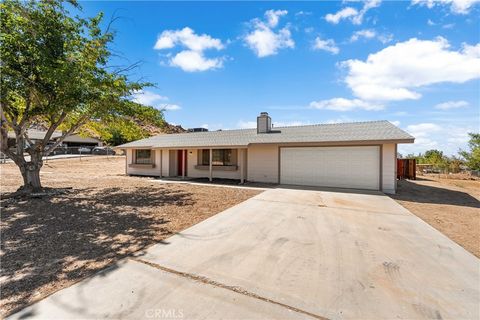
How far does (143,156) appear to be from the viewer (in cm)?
1728

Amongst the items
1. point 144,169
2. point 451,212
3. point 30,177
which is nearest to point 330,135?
point 451,212

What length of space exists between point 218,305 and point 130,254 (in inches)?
82.4

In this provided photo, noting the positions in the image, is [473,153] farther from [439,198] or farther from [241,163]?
[241,163]

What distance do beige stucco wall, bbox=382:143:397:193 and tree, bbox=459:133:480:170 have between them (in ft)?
49.1

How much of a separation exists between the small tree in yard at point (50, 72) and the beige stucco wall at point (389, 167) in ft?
36.9

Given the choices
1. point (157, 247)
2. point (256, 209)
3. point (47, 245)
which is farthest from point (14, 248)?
point (256, 209)

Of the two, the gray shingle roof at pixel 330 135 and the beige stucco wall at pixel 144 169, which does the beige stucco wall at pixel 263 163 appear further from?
the beige stucco wall at pixel 144 169

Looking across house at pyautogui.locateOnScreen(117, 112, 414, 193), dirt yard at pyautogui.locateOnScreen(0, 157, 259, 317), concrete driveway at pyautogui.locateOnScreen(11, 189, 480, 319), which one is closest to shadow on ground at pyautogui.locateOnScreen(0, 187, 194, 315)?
dirt yard at pyautogui.locateOnScreen(0, 157, 259, 317)

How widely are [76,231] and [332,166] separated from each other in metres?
10.7

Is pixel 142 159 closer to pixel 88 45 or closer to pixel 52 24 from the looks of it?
pixel 88 45

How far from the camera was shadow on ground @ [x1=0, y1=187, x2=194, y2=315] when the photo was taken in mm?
3203

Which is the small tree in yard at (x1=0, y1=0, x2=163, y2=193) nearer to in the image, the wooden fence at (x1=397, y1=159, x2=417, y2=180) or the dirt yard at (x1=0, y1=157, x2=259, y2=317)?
the dirt yard at (x1=0, y1=157, x2=259, y2=317)

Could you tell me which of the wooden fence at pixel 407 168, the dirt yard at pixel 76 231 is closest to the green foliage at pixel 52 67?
the dirt yard at pixel 76 231

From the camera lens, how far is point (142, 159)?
1730 centimetres
